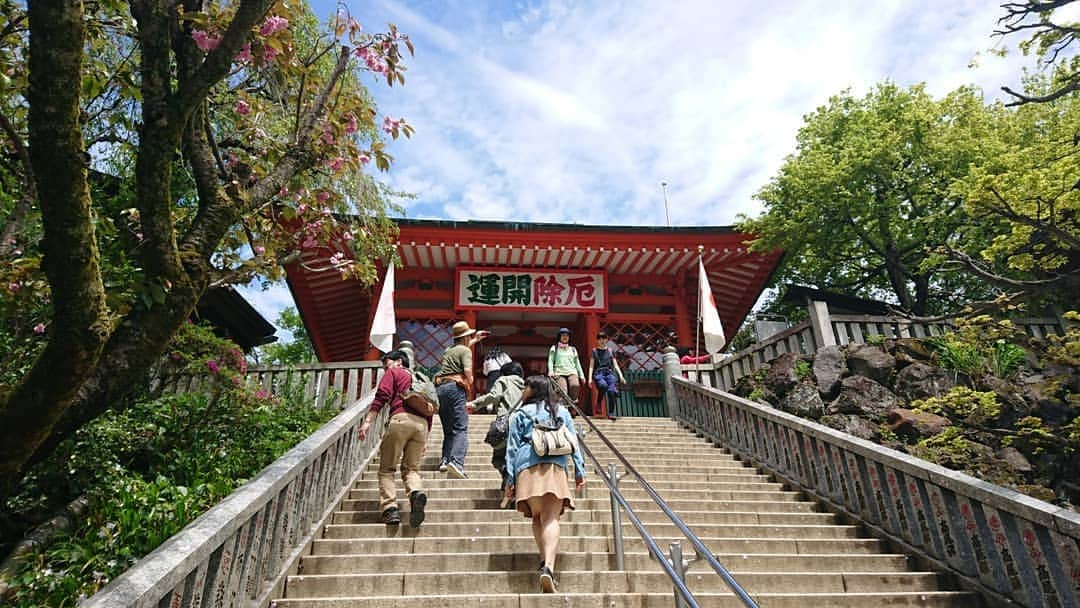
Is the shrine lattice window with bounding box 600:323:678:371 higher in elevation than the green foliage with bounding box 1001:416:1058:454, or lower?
higher

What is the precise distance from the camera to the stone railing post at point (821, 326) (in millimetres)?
8703

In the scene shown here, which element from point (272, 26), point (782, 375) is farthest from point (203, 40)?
point (782, 375)

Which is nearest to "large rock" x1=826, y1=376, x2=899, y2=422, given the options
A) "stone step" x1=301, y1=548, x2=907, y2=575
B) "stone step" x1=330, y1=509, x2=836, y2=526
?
"stone step" x1=330, y1=509, x2=836, y2=526

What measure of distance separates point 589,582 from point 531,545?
728 mm

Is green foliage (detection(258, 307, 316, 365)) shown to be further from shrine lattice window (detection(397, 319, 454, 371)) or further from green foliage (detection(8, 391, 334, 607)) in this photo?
green foliage (detection(8, 391, 334, 607))

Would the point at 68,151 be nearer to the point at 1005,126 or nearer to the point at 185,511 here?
the point at 185,511

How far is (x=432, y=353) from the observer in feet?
42.3

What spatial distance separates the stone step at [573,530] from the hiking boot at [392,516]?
0.07 meters

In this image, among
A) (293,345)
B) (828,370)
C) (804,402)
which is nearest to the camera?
(804,402)

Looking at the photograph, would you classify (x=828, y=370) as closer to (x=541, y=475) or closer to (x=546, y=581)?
(x=541, y=475)

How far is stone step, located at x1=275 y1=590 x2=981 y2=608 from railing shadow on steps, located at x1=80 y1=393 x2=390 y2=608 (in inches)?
13.2

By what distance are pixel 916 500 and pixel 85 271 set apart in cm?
580

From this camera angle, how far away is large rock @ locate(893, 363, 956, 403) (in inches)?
311

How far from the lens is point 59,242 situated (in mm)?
2693
